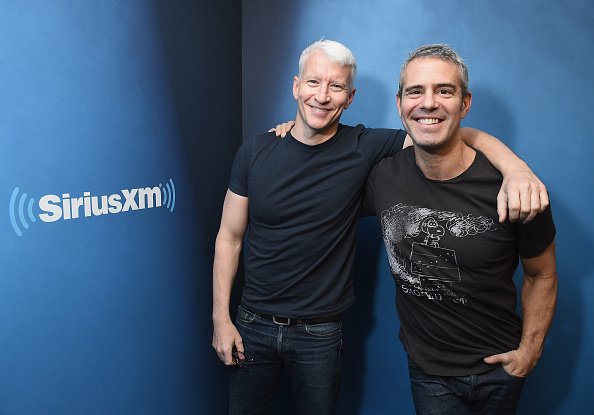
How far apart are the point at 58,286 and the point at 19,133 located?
0.43 m

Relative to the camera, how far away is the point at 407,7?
5.85 feet

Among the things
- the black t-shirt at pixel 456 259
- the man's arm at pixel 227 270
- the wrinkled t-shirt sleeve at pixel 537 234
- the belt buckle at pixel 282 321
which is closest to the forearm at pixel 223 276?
the man's arm at pixel 227 270

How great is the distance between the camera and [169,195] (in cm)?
165

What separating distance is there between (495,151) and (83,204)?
1.20 meters

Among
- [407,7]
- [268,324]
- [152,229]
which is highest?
[407,7]

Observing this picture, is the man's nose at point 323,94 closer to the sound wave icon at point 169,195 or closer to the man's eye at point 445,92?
the man's eye at point 445,92

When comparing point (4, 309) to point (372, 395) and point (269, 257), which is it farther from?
point (372, 395)

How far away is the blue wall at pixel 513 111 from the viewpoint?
1.59 metres

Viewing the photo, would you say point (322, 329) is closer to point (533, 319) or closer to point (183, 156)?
point (533, 319)

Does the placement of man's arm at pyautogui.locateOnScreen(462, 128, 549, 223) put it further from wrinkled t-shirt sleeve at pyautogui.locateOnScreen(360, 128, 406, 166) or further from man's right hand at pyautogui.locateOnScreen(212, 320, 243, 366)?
man's right hand at pyautogui.locateOnScreen(212, 320, 243, 366)

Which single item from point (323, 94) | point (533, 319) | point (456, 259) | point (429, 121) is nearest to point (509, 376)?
point (533, 319)

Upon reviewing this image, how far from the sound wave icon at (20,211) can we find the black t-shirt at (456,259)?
97cm

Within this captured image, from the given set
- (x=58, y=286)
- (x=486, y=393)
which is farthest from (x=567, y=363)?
(x=58, y=286)

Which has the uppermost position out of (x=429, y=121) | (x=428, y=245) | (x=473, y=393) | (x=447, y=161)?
(x=429, y=121)
